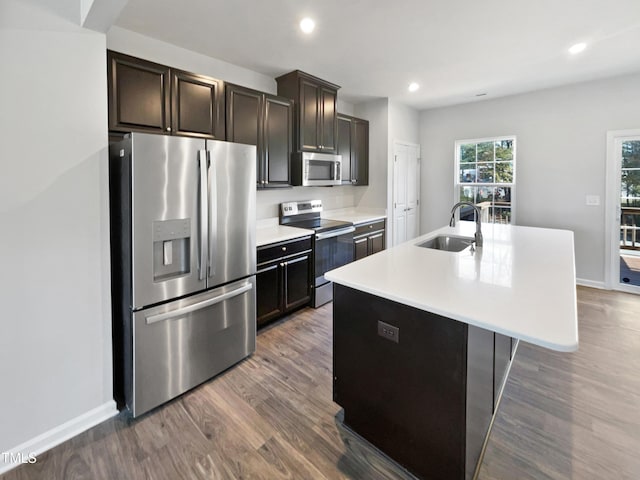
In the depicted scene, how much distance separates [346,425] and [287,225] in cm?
249

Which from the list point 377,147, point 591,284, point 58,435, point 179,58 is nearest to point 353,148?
point 377,147

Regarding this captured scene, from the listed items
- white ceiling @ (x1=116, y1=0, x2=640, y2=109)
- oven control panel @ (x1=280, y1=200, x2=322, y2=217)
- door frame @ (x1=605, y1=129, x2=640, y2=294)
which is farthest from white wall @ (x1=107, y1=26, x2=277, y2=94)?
door frame @ (x1=605, y1=129, x2=640, y2=294)

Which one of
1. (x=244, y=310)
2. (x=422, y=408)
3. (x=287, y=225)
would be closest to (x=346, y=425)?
(x=422, y=408)

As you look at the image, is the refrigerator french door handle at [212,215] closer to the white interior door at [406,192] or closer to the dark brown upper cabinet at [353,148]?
the dark brown upper cabinet at [353,148]

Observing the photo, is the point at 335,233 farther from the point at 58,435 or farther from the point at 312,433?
the point at 58,435

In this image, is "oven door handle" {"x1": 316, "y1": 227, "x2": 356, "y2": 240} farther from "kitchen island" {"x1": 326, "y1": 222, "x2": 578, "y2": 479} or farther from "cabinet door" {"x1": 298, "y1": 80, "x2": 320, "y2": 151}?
"kitchen island" {"x1": 326, "y1": 222, "x2": 578, "y2": 479}

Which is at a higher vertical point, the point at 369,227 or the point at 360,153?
the point at 360,153

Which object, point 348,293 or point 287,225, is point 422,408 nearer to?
point 348,293

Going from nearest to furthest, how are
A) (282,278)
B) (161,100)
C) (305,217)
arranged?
(161,100) → (282,278) → (305,217)

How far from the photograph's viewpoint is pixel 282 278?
3168 millimetres

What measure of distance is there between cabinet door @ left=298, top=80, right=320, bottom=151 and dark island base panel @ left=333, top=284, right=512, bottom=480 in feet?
8.06

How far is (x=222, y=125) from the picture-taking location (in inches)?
114

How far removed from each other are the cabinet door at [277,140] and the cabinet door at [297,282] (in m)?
0.88

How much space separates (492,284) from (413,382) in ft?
1.98
